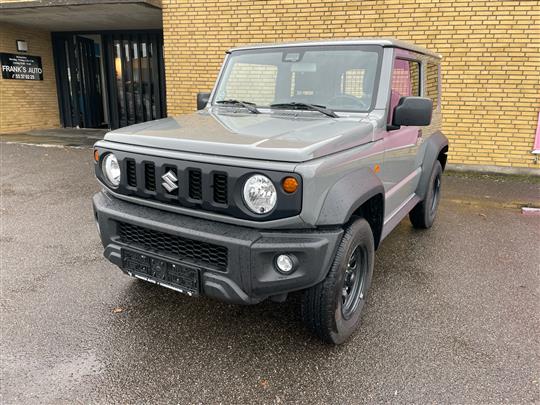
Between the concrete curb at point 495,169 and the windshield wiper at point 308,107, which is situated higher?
the windshield wiper at point 308,107

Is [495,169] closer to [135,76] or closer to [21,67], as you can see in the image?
[135,76]

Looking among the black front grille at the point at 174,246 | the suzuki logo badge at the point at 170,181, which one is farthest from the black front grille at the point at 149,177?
the black front grille at the point at 174,246

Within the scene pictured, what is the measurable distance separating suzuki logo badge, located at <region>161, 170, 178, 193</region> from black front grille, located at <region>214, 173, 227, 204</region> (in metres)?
0.25

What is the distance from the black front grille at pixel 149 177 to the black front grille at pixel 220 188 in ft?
1.45

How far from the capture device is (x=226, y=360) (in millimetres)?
2547

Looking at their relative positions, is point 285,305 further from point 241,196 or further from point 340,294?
point 241,196

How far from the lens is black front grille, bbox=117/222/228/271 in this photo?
7.65 feet

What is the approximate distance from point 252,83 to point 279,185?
1.79 metres

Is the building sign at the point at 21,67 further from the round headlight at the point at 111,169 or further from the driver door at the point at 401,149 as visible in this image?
the driver door at the point at 401,149

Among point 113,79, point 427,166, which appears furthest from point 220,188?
point 113,79

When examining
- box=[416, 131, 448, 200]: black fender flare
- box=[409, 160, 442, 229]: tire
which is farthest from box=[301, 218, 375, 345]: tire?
box=[409, 160, 442, 229]: tire

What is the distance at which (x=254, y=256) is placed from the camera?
2178 mm

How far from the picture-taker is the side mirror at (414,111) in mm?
2910

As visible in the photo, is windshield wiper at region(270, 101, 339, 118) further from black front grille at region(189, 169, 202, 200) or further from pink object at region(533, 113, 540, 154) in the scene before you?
pink object at region(533, 113, 540, 154)
